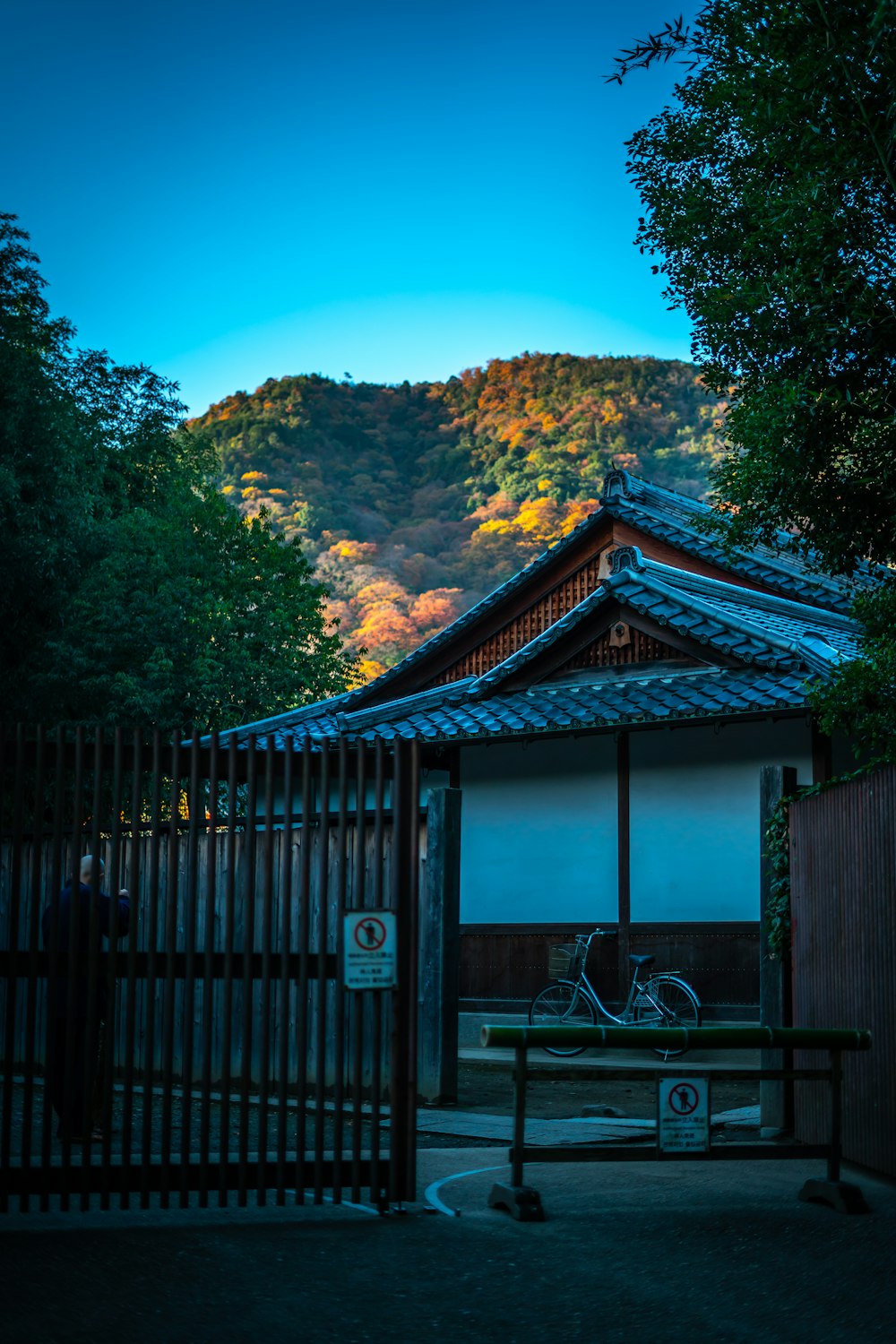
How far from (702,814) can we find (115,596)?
54.7ft

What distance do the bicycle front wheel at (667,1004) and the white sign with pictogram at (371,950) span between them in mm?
9149

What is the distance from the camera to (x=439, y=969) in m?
11.4

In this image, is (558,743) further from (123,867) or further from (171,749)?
(171,749)

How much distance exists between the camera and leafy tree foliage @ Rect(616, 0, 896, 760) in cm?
830

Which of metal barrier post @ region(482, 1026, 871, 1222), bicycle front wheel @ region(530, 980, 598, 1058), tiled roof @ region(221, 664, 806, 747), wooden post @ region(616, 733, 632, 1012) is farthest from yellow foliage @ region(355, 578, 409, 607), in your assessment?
metal barrier post @ region(482, 1026, 871, 1222)

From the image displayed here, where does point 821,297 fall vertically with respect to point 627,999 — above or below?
above

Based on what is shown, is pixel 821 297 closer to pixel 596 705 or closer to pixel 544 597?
pixel 596 705

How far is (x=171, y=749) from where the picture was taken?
6926 millimetres

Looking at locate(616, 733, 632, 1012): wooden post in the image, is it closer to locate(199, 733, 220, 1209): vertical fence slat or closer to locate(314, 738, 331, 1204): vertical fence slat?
locate(314, 738, 331, 1204): vertical fence slat

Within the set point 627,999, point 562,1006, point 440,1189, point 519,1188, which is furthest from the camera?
point 562,1006

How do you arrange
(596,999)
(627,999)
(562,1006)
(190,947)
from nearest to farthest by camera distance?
(190,947)
(596,999)
(627,999)
(562,1006)

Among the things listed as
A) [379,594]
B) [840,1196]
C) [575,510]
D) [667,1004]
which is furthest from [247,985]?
[575,510]

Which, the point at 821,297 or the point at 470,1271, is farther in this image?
the point at 821,297

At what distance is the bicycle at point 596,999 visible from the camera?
1570 centimetres
